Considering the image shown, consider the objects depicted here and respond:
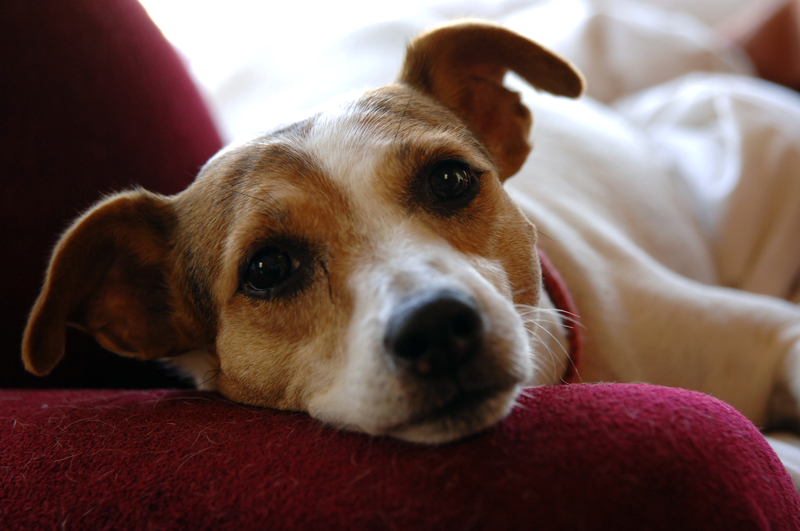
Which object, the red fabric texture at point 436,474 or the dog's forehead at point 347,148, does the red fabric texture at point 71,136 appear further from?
the red fabric texture at point 436,474

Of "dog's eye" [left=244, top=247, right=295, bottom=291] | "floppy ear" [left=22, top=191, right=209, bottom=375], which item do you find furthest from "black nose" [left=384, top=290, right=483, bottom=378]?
"floppy ear" [left=22, top=191, right=209, bottom=375]

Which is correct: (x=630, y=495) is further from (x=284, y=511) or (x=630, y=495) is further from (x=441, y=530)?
(x=284, y=511)

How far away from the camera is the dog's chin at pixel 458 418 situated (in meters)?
1.03

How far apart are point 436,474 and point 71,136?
155 centimetres

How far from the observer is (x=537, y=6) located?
4957mm

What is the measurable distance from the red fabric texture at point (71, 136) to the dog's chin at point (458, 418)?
1266 millimetres

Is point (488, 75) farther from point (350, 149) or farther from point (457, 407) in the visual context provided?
point (457, 407)

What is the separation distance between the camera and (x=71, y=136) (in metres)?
1.69

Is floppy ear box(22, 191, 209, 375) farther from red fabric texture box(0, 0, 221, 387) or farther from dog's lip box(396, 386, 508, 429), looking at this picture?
dog's lip box(396, 386, 508, 429)

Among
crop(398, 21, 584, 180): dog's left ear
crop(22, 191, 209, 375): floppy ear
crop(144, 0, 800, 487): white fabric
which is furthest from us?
crop(144, 0, 800, 487): white fabric

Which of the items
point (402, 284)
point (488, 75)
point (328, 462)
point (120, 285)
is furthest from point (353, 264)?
point (488, 75)

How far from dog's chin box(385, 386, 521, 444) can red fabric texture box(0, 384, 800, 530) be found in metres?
0.03

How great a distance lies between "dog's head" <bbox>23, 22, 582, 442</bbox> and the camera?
42.6 inches

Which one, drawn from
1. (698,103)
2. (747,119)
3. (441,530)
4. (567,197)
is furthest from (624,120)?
(441,530)
